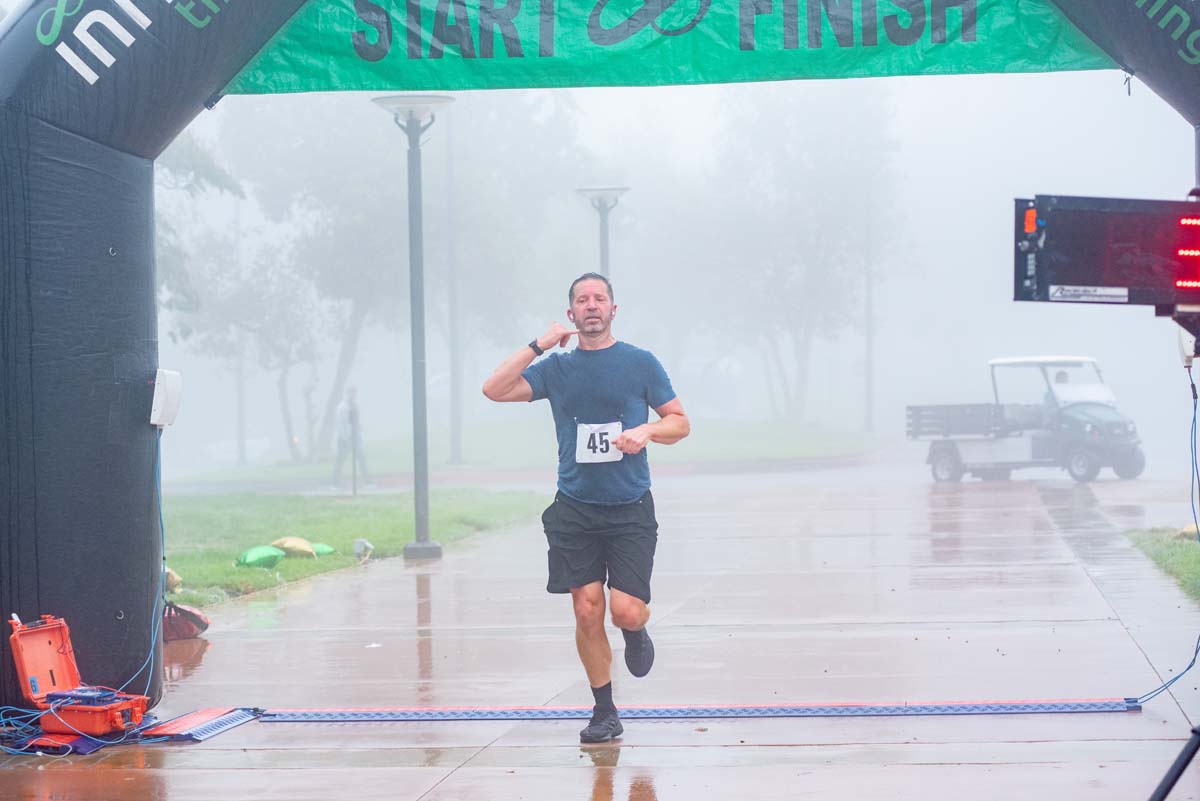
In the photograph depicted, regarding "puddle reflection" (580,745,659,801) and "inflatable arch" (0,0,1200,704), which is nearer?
"puddle reflection" (580,745,659,801)

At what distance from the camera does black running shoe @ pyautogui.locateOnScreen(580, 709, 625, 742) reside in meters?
6.88

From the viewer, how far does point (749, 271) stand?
181 feet

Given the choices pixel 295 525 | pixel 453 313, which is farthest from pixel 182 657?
pixel 453 313

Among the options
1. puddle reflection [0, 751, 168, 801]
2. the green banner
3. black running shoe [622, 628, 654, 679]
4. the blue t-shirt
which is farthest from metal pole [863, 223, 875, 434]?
puddle reflection [0, 751, 168, 801]

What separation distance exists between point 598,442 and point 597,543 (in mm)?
487

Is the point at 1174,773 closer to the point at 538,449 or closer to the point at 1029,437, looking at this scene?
the point at 1029,437

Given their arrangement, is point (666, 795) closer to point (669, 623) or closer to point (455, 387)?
point (669, 623)

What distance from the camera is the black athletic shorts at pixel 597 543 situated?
698 centimetres

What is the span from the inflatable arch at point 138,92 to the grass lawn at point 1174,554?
5112mm

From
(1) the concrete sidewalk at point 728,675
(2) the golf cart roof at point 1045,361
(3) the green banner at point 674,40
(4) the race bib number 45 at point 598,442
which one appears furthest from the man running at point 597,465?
(2) the golf cart roof at point 1045,361

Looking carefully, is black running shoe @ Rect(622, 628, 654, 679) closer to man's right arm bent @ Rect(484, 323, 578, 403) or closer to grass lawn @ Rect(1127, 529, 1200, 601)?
man's right arm bent @ Rect(484, 323, 578, 403)

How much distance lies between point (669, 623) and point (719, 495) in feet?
45.9

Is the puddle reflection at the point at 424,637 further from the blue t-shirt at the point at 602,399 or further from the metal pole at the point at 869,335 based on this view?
the metal pole at the point at 869,335

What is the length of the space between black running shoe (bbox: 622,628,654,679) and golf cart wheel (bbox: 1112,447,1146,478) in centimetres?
2002
